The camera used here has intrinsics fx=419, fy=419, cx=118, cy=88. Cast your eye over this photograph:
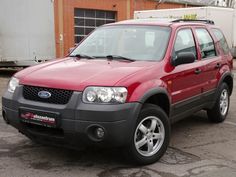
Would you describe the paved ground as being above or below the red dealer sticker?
below

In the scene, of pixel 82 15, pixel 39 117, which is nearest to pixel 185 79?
pixel 39 117

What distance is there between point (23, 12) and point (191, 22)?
9.07 m

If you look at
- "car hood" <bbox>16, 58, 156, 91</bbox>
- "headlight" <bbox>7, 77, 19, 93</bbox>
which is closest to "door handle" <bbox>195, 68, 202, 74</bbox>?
"car hood" <bbox>16, 58, 156, 91</bbox>

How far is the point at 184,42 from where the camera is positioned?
617 centimetres

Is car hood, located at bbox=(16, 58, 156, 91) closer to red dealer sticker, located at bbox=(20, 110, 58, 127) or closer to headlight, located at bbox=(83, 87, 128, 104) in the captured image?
headlight, located at bbox=(83, 87, 128, 104)

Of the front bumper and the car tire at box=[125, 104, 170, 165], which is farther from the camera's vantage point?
the car tire at box=[125, 104, 170, 165]

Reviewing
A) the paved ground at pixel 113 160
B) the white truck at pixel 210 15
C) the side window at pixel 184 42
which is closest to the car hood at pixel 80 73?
the side window at pixel 184 42

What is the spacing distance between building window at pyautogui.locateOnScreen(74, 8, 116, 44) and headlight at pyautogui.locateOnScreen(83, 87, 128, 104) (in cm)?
1746

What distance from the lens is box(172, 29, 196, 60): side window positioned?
5883 mm

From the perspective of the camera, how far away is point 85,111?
178 inches

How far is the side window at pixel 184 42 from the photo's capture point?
588 centimetres

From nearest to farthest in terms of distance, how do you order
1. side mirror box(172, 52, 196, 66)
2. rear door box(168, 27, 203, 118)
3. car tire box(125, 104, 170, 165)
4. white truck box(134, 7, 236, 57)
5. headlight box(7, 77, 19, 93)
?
car tire box(125, 104, 170, 165) < headlight box(7, 77, 19, 93) < side mirror box(172, 52, 196, 66) < rear door box(168, 27, 203, 118) < white truck box(134, 7, 236, 57)

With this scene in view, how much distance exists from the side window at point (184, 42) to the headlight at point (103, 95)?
1.40m

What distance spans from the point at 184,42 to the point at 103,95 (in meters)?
2.10
